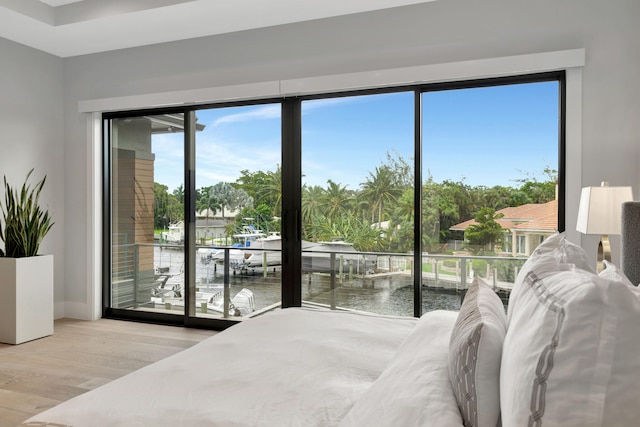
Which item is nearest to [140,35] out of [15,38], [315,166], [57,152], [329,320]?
[15,38]

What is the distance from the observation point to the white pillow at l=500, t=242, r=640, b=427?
705 millimetres

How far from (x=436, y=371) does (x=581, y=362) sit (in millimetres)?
532

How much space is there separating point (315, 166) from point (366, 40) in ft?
3.62

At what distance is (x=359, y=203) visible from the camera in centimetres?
387

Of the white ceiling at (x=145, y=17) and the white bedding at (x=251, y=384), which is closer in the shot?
the white bedding at (x=251, y=384)

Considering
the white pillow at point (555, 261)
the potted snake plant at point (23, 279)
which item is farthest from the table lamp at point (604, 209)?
the potted snake plant at point (23, 279)

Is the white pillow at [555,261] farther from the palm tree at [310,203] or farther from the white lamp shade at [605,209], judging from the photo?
the palm tree at [310,203]

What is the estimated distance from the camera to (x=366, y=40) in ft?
12.2

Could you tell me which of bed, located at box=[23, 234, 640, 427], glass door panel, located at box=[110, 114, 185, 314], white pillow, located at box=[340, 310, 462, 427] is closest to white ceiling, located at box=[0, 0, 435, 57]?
glass door panel, located at box=[110, 114, 185, 314]

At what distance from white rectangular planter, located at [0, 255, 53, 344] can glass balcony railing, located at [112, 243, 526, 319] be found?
82cm

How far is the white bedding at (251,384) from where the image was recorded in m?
1.21

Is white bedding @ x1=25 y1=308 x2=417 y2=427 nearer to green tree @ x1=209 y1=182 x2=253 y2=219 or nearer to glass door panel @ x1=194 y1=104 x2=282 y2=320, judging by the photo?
glass door panel @ x1=194 y1=104 x2=282 y2=320

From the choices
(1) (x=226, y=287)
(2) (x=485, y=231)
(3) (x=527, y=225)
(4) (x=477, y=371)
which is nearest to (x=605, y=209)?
(3) (x=527, y=225)

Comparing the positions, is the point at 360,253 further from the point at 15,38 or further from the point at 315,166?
the point at 15,38
